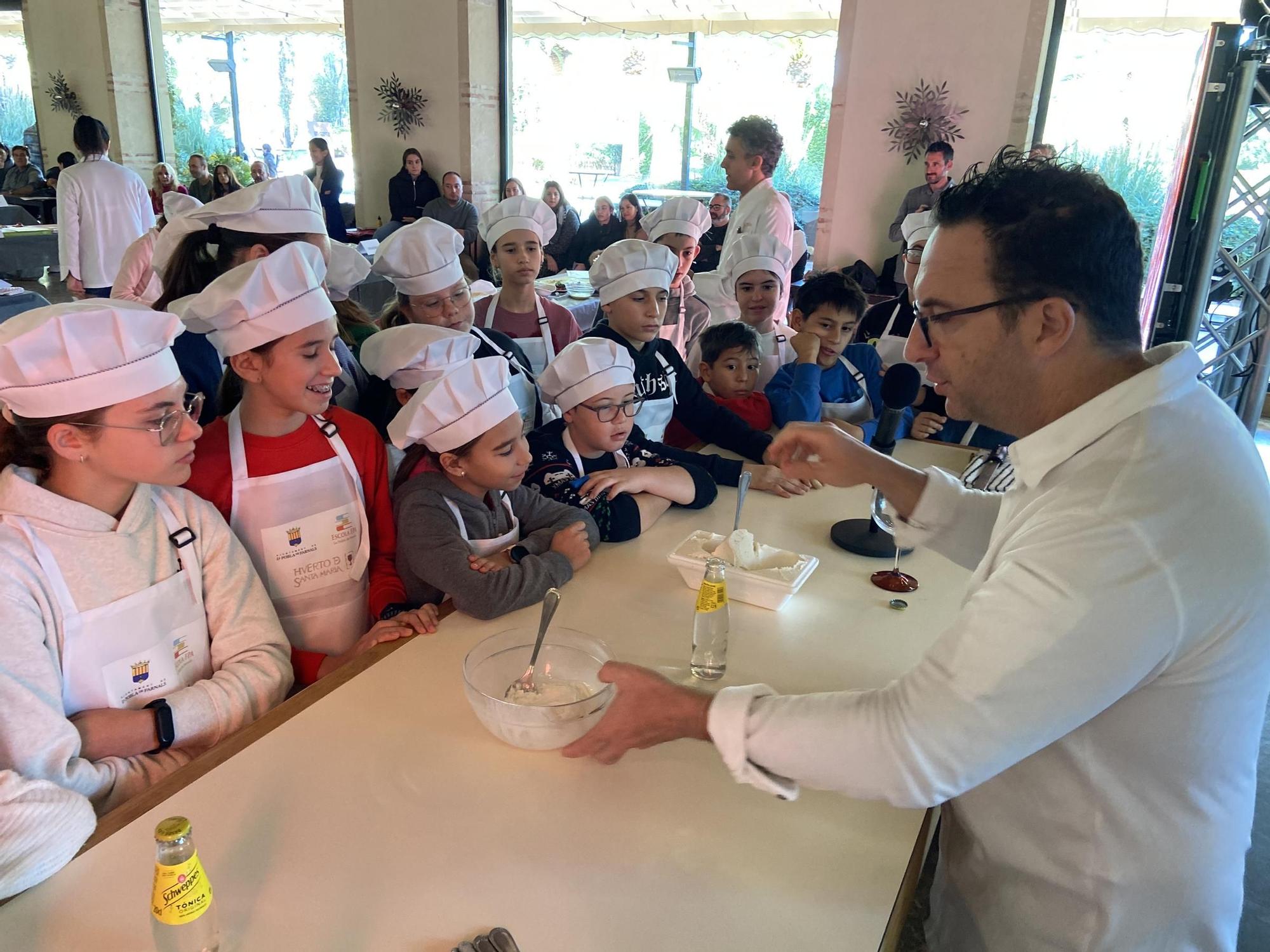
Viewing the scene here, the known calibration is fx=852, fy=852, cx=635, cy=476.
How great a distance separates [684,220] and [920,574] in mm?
3057

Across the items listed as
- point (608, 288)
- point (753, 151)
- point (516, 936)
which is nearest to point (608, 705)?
point (516, 936)

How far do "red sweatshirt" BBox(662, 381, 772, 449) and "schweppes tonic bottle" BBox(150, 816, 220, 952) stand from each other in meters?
2.29

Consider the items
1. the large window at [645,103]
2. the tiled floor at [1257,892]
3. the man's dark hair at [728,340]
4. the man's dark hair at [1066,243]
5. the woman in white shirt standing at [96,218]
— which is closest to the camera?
the man's dark hair at [1066,243]

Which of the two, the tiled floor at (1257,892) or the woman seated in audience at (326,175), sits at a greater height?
the woman seated in audience at (326,175)

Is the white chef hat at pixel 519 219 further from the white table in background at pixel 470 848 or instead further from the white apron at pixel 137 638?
the white table in background at pixel 470 848

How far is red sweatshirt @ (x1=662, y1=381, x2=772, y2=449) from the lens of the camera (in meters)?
3.05

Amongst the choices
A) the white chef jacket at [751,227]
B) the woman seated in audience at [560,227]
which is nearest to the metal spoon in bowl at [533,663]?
the white chef jacket at [751,227]

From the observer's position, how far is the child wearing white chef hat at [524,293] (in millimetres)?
3379

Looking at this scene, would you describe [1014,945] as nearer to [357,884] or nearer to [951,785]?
[951,785]

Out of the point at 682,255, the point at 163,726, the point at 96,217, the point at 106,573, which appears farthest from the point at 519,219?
the point at 96,217

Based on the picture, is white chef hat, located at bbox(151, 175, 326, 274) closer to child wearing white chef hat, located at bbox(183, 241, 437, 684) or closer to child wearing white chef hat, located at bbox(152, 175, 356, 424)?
child wearing white chef hat, located at bbox(152, 175, 356, 424)

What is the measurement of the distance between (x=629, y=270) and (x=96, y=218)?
5.39m

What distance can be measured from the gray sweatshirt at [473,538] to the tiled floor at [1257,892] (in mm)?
1119

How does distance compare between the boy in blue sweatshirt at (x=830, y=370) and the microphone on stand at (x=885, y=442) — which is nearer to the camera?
the microphone on stand at (x=885, y=442)
